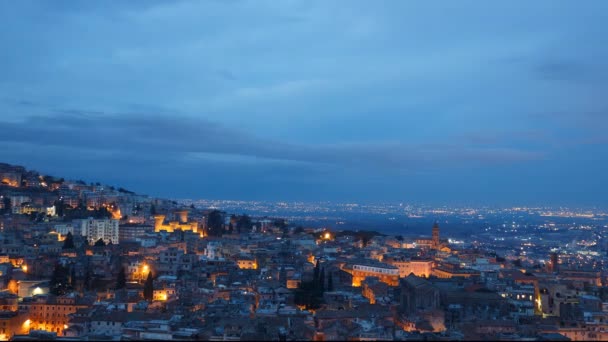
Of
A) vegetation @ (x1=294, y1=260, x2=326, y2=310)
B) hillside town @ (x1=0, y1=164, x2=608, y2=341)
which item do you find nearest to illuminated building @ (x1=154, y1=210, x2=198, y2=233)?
hillside town @ (x1=0, y1=164, x2=608, y2=341)

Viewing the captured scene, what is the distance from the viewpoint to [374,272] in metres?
39.5

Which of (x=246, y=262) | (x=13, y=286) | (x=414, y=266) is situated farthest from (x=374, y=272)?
(x=13, y=286)

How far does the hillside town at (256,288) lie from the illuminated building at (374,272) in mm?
77

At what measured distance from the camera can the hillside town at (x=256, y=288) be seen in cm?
2300

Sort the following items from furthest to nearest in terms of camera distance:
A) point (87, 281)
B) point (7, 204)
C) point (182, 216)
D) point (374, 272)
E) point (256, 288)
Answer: point (182, 216), point (7, 204), point (374, 272), point (87, 281), point (256, 288)

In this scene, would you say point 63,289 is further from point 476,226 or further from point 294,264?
point 476,226

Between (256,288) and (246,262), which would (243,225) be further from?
(256,288)

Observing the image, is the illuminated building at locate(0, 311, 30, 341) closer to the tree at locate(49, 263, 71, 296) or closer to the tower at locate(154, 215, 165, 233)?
the tree at locate(49, 263, 71, 296)

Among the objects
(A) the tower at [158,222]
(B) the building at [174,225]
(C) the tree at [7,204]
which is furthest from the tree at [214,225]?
(C) the tree at [7,204]

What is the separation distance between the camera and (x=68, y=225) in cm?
4947

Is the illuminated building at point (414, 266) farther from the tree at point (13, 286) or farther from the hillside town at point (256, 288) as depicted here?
the tree at point (13, 286)

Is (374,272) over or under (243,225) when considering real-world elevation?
under

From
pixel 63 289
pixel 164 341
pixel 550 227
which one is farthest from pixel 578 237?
pixel 164 341

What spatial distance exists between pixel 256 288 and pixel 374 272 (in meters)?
8.83
